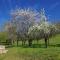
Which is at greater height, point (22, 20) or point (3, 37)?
point (22, 20)

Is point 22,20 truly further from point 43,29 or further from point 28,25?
point 43,29

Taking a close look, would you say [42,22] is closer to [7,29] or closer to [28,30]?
[28,30]

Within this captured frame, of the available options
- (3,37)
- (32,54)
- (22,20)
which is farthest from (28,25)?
(32,54)

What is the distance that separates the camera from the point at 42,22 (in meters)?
25.4

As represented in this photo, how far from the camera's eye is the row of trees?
24.3m

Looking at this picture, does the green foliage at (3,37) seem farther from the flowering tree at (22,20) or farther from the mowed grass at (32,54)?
the mowed grass at (32,54)

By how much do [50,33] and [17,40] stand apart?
404 centimetres

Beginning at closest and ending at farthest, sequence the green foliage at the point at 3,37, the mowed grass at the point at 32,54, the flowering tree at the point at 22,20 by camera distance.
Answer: the mowed grass at the point at 32,54 < the green foliage at the point at 3,37 < the flowering tree at the point at 22,20

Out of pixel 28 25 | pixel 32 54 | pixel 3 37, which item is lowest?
pixel 32 54

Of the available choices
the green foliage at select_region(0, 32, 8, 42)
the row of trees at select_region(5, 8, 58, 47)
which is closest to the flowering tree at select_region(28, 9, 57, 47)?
the row of trees at select_region(5, 8, 58, 47)

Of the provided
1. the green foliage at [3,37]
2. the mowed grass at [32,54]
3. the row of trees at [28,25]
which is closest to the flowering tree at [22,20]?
the row of trees at [28,25]

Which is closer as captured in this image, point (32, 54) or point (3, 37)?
point (32, 54)

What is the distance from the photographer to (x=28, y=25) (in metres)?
25.4

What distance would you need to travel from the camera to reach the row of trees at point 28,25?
2430 cm
